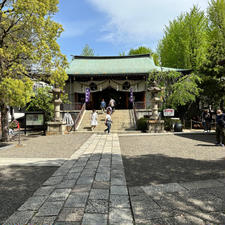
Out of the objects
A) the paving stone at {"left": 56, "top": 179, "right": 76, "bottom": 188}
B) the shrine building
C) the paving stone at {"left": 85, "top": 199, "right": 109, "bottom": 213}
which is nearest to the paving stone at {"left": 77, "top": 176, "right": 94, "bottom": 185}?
the paving stone at {"left": 56, "top": 179, "right": 76, "bottom": 188}

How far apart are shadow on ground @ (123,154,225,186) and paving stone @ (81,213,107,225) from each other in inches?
46.0

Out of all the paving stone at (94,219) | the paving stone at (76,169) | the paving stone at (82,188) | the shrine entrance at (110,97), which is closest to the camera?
the paving stone at (94,219)

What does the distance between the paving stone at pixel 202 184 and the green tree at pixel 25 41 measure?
677 cm

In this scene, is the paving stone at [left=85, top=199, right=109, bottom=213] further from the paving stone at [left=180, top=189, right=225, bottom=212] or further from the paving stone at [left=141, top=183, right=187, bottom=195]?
the paving stone at [left=180, top=189, right=225, bottom=212]

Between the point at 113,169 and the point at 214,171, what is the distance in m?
2.44

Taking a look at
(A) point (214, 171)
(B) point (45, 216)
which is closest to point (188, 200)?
(A) point (214, 171)

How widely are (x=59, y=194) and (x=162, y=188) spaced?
1.83 m

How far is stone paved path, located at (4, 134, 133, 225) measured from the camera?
1948 mm

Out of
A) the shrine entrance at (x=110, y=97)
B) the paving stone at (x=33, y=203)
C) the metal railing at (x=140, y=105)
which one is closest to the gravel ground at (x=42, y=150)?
the paving stone at (x=33, y=203)

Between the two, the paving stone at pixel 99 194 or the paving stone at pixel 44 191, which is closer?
the paving stone at pixel 99 194

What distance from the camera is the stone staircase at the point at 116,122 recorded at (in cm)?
1302

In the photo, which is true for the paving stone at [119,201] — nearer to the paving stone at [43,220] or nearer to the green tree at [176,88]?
the paving stone at [43,220]

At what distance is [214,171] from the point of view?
3.70m

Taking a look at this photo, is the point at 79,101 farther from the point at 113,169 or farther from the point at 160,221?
the point at 160,221
